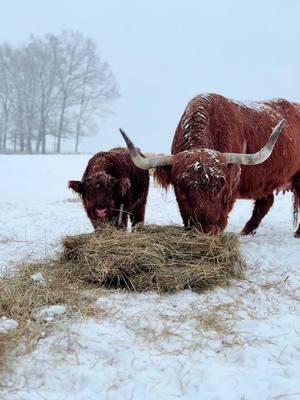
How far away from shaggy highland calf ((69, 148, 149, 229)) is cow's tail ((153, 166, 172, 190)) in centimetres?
39

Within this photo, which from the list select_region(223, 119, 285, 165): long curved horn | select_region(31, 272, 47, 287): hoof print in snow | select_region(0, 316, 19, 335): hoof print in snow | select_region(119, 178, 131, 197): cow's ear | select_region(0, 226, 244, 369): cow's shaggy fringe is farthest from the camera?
select_region(119, 178, 131, 197): cow's ear

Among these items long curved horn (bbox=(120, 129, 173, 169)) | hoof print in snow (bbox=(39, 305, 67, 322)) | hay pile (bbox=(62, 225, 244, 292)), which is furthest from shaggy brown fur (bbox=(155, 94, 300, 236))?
hoof print in snow (bbox=(39, 305, 67, 322))

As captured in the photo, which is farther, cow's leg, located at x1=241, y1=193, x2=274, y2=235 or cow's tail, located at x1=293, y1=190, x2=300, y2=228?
cow's tail, located at x1=293, y1=190, x2=300, y2=228

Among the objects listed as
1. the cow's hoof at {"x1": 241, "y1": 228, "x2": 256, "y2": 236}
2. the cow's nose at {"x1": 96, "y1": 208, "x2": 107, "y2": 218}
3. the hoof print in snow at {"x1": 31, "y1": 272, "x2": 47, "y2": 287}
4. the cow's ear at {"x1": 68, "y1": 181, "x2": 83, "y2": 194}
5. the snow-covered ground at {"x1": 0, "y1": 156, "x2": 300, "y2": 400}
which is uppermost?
the cow's ear at {"x1": 68, "y1": 181, "x2": 83, "y2": 194}

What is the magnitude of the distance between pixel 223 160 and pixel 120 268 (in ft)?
6.00

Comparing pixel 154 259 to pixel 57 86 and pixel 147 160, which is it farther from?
pixel 57 86

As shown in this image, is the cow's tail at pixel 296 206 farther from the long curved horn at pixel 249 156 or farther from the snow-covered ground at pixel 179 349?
the snow-covered ground at pixel 179 349

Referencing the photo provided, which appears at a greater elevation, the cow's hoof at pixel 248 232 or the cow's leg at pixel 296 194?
the cow's leg at pixel 296 194

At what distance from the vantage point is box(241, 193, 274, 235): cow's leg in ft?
26.4

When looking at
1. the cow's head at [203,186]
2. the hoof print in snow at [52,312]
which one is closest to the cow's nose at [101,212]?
the cow's head at [203,186]

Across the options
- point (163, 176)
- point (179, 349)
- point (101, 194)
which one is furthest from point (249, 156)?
point (179, 349)

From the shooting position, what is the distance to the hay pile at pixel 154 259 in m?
4.41

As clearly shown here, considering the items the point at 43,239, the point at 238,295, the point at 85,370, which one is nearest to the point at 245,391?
the point at 85,370

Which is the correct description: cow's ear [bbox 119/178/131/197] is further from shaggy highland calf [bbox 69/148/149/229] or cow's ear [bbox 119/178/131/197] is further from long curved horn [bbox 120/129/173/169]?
long curved horn [bbox 120/129/173/169]
